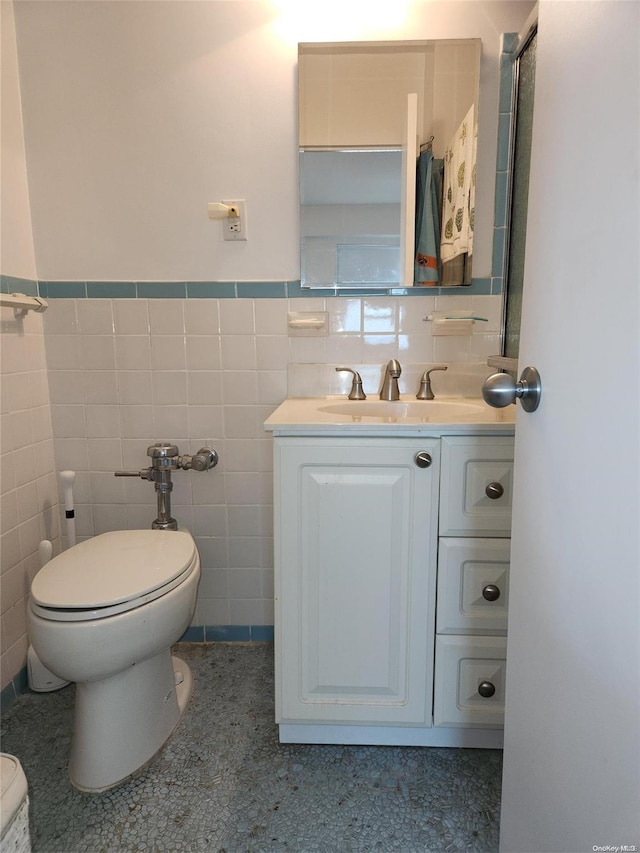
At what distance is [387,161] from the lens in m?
1.54

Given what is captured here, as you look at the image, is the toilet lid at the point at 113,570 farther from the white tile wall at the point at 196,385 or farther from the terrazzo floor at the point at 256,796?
the terrazzo floor at the point at 256,796

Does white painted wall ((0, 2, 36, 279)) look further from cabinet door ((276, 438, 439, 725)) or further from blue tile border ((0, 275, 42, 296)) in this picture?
cabinet door ((276, 438, 439, 725))

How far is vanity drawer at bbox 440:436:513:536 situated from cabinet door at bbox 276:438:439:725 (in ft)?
0.10

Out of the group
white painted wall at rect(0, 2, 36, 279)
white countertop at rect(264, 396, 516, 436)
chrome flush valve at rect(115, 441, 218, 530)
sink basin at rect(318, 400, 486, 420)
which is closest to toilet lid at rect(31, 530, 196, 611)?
chrome flush valve at rect(115, 441, 218, 530)

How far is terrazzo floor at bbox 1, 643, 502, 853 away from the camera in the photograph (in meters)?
1.06

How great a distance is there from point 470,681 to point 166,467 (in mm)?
1031

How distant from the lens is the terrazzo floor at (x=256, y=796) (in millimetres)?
1056

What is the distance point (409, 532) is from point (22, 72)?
1712 millimetres

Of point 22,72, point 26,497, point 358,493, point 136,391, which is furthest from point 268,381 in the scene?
point 22,72

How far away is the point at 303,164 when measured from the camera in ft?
5.08

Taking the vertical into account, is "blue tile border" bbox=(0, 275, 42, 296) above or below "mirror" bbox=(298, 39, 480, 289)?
below

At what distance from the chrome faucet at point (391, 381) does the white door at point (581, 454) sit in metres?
0.74

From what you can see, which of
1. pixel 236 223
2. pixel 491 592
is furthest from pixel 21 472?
pixel 491 592

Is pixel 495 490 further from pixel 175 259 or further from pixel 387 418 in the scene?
pixel 175 259
